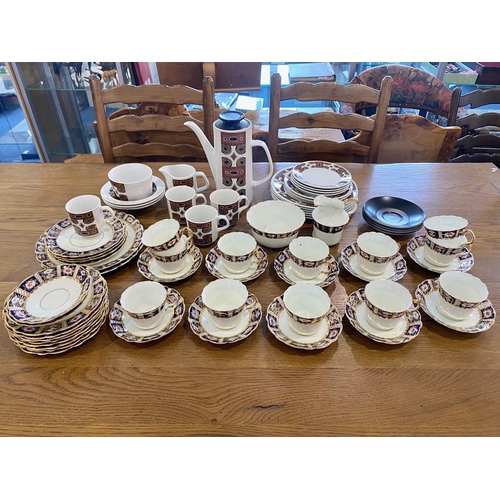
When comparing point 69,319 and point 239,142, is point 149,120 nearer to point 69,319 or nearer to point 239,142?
point 239,142

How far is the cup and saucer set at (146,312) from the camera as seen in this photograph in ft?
2.48

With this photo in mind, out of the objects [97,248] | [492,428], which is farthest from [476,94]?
[97,248]

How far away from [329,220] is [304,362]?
402mm

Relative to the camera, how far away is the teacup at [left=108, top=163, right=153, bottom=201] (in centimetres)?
110

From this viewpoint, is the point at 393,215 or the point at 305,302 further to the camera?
the point at 393,215

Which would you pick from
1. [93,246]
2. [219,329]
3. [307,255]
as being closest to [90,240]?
[93,246]

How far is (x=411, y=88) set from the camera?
2.21 metres

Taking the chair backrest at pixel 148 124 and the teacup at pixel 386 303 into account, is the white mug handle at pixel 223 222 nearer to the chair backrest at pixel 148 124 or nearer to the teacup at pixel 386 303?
the teacup at pixel 386 303

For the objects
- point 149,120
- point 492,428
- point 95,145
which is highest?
point 149,120

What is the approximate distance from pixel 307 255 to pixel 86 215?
1.75 ft

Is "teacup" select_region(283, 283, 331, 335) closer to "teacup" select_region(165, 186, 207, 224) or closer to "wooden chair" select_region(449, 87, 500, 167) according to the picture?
"teacup" select_region(165, 186, 207, 224)

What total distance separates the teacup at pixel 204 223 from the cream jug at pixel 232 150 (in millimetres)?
133

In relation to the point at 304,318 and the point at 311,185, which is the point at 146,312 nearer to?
the point at 304,318

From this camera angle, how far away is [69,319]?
0.76 metres
